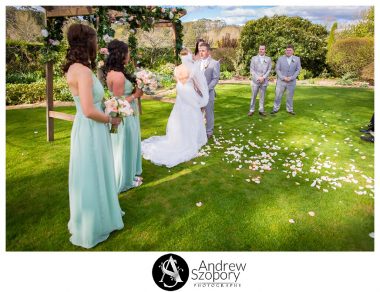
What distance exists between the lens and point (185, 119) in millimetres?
6254

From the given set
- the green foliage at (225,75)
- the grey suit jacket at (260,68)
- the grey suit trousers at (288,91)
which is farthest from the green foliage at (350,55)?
the green foliage at (225,75)

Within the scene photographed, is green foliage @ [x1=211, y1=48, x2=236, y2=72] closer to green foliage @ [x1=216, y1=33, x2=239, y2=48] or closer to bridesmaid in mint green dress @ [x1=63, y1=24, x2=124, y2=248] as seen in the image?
green foliage @ [x1=216, y1=33, x2=239, y2=48]

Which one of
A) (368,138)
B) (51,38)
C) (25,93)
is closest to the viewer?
(51,38)

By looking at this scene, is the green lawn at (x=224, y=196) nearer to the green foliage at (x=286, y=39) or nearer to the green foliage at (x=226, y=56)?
the green foliage at (x=286, y=39)

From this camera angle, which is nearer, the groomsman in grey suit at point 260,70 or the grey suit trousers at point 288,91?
the groomsman in grey suit at point 260,70

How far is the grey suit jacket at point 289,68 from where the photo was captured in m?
9.61

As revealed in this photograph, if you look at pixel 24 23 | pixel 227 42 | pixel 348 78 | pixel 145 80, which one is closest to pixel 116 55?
pixel 145 80

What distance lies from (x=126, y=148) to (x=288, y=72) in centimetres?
726

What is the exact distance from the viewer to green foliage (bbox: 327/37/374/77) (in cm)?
1190

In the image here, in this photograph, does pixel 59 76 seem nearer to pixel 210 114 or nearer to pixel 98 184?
pixel 210 114

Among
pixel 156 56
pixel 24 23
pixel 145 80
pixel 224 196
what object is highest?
pixel 24 23

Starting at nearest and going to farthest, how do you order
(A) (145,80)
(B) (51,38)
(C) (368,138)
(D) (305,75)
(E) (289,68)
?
(A) (145,80) < (B) (51,38) < (C) (368,138) < (E) (289,68) < (D) (305,75)

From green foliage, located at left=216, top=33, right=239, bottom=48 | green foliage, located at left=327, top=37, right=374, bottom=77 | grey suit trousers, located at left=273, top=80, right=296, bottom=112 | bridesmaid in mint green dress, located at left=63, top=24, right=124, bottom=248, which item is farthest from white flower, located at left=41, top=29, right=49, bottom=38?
green foliage, located at left=216, top=33, right=239, bottom=48

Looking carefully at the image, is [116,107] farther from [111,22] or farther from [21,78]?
[21,78]
